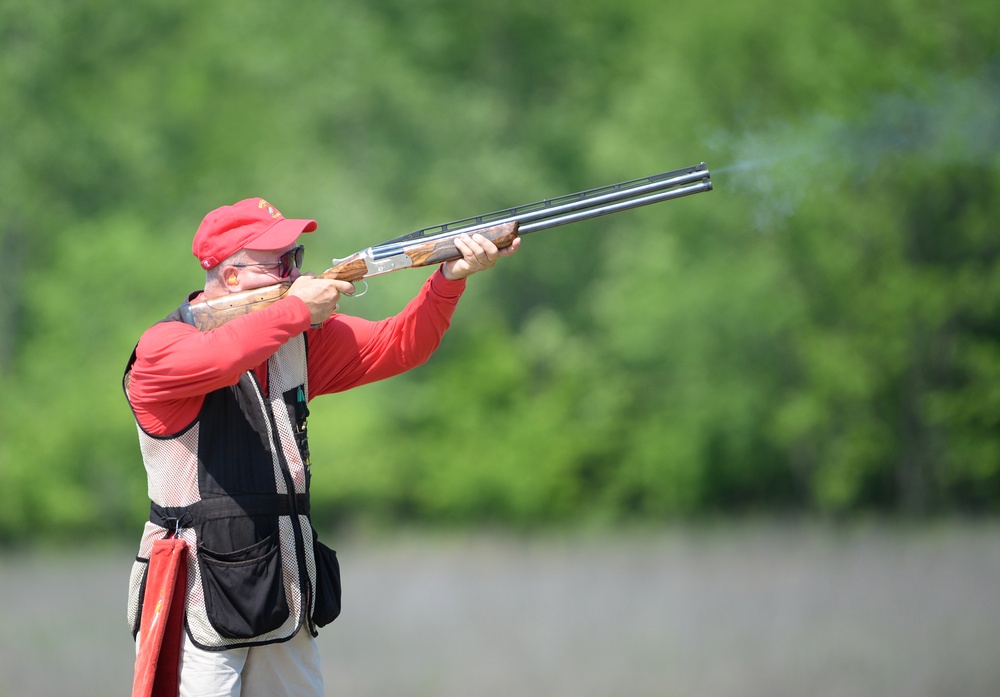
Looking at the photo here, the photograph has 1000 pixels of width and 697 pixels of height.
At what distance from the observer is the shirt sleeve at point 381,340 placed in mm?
4348

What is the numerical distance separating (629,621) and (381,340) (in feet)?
28.2

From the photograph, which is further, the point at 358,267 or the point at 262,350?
the point at 358,267

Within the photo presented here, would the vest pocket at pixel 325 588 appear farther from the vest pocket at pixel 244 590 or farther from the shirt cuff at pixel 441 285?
the shirt cuff at pixel 441 285

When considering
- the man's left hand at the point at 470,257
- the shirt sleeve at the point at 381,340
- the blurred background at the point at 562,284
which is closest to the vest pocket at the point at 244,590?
the shirt sleeve at the point at 381,340

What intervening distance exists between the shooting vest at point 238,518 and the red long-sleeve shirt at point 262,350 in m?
0.09

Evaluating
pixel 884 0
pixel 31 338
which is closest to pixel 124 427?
pixel 31 338

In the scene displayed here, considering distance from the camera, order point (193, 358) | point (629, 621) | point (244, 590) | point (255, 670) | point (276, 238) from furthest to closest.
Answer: point (629, 621) < point (276, 238) < point (255, 670) < point (244, 590) < point (193, 358)

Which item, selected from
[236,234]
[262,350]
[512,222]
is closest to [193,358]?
[262,350]

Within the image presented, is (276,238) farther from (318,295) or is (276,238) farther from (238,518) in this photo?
(238,518)

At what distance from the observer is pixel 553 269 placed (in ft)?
81.1

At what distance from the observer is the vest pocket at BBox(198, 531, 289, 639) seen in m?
3.82

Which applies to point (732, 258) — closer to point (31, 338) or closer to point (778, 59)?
point (778, 59)

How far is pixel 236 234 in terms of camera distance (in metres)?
4.07

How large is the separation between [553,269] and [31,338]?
10.4 m
